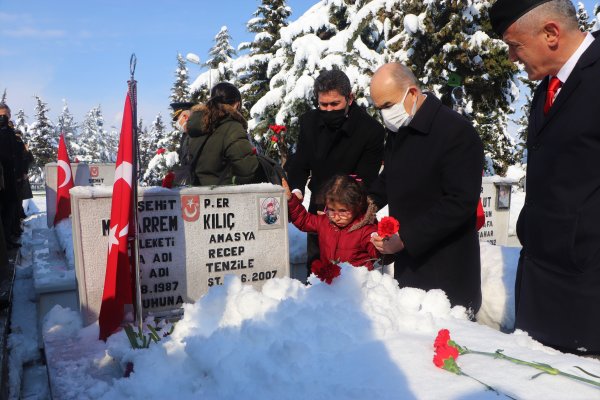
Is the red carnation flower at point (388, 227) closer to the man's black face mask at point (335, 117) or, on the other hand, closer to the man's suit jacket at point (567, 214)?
the man's suit jacket at point (567, 214)

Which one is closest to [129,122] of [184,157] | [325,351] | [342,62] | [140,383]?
[184,157]

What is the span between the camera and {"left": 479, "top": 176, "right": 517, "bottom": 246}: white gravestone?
7.47 m

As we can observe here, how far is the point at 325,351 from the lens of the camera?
190 cm

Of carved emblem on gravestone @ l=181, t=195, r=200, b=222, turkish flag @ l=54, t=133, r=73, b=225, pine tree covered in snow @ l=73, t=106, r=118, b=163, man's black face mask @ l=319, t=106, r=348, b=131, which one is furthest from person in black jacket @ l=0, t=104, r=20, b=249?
pine tree covered in snow @ l=73, t=106, r=118, b=163

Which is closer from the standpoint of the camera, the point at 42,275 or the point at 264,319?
the point at 264,319

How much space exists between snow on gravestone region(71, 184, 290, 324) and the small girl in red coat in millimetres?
1196

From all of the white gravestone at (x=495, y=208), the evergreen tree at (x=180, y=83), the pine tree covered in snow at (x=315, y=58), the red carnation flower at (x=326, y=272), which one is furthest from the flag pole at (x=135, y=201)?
the evergreen tree at (x=180, y=83)

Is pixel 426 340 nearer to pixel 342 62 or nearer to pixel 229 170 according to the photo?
pixel 229 170

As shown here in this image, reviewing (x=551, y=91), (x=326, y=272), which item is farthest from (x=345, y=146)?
(x=551, y=91)

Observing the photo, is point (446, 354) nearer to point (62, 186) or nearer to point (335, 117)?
point (335, 117)

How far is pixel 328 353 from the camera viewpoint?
189cm

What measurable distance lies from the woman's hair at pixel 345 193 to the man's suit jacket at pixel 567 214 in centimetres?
151

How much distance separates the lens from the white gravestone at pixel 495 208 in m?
7.47

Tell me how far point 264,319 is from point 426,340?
2.35 feet
